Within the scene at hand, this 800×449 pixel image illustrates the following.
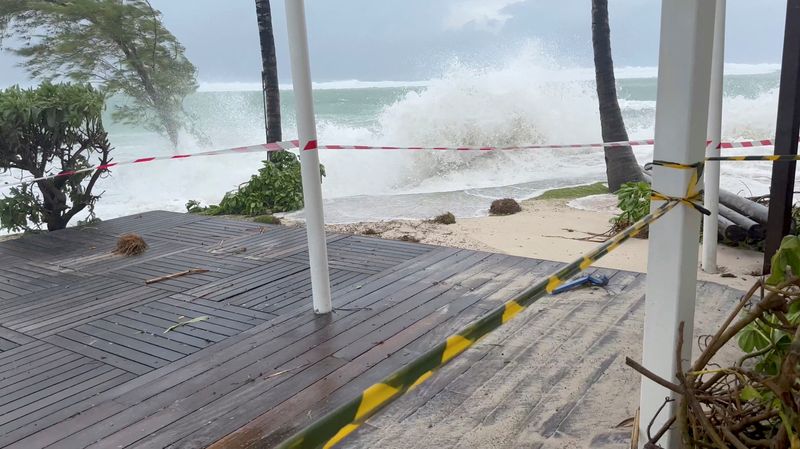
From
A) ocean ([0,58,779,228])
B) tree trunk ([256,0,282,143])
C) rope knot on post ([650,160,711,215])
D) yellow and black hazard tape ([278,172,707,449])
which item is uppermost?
tree trunk ([256,0,282,143])

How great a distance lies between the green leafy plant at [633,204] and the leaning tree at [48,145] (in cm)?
540

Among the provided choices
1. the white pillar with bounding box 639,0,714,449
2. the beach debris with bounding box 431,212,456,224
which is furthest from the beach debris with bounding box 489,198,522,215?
the white pillar with bounding box 639,0,714,449

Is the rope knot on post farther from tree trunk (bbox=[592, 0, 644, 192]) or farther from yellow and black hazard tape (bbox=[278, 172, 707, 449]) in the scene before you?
tree trunk (bbox=[592, 0, 644, 192])

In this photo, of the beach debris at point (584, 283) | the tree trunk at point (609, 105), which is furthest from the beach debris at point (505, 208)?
the beach debris at point (584, 283)

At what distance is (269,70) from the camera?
8.84 meters

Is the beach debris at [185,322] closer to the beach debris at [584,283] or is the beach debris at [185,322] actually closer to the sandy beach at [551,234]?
the beach debris at [584,283]

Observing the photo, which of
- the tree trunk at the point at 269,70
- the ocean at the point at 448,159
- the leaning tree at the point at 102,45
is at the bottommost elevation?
the ocean at the point at 448,159

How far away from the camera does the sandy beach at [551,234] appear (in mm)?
4566

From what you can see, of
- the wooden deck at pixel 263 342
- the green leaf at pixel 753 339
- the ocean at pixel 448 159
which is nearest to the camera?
the green leaf at pixel 753 339

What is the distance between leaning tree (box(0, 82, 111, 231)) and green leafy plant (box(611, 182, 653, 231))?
17.7ft

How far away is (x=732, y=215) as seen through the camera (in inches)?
196

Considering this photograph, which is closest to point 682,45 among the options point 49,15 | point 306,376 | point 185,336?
point 306,376

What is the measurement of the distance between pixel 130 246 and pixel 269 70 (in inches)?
172

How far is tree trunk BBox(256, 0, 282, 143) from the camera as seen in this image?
335 inches
